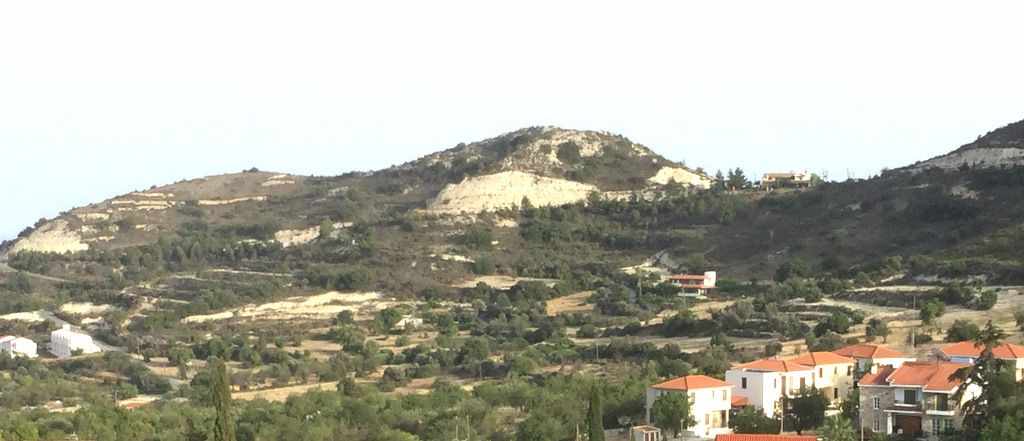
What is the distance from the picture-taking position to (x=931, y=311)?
54812mm

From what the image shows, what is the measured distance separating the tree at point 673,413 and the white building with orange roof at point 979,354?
25.0ft

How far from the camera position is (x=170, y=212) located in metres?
114

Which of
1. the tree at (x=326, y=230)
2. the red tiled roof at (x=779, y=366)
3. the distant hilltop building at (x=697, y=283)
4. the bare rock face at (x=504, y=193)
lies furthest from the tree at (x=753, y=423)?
the tree at (x=326, y=230)

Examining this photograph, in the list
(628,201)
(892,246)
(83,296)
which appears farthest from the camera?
(628,201)

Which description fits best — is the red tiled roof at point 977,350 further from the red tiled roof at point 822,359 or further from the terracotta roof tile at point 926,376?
the red tiled roof at point 822,359

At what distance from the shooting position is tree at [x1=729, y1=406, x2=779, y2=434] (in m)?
41.3

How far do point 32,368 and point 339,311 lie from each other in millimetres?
17698

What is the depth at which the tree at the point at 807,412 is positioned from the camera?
42000mm

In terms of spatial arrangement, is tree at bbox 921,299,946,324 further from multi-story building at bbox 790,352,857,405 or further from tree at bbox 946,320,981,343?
multi-story building at bbox 790,352,857,405

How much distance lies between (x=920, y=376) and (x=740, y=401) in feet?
20.0

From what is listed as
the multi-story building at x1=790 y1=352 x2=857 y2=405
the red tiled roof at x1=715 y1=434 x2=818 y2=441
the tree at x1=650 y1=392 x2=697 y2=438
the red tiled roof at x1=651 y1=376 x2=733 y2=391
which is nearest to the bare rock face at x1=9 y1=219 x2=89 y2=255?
the red tiled roof at x1=651 y1=376 x2=733 y2=391

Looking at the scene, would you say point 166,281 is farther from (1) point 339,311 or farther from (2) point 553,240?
(2) point 553,240

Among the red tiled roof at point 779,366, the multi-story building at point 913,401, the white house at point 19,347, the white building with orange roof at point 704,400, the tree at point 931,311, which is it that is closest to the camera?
the multi-story building at point 913,401

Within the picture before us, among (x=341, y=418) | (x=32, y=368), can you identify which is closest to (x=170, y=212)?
(x=32, y=368)
